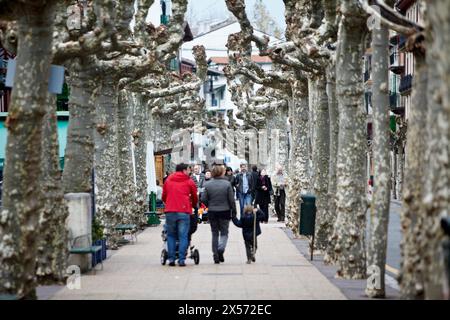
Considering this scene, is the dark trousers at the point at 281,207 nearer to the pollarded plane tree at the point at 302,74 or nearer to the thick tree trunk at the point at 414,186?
the pollarded plane tree at the point at 302,74

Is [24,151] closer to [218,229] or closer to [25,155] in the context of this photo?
[25,155]

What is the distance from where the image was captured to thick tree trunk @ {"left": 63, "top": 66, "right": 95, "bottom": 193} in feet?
84.5

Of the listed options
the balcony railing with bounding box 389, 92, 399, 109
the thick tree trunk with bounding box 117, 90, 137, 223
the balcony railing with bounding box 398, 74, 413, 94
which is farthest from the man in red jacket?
the balcony railing with bounding box 389, 92, 399, 109

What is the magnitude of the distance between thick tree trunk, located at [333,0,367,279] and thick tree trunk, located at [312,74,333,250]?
5.42 meters

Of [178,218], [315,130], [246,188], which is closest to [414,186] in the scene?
[178,218]

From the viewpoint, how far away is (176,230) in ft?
80.8

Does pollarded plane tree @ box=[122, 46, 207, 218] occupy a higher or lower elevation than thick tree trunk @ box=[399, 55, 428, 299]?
higher

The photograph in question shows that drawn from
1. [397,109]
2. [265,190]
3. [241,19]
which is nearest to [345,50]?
[241,19]

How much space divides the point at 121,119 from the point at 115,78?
284 inches

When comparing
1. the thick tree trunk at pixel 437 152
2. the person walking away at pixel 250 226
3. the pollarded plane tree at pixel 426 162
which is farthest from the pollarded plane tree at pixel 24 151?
the person walking away at pixel 250 226

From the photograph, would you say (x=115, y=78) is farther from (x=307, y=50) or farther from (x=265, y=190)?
(x=265, y=190)

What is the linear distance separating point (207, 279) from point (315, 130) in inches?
322

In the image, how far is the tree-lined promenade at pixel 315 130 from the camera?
1176cm

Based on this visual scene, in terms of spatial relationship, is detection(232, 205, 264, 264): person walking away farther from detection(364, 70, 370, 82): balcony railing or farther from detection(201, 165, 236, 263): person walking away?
detection(364, 70, 370, 82): balcony railing
